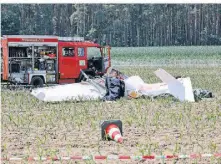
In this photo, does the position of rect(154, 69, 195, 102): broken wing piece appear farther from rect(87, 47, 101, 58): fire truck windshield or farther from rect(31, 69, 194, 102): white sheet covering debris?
rect(87, 47, 101, 58): fire truck windshield

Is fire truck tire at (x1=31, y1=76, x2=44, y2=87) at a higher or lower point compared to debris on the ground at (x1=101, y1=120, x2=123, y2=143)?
lower

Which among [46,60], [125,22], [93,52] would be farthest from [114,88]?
[125,22]

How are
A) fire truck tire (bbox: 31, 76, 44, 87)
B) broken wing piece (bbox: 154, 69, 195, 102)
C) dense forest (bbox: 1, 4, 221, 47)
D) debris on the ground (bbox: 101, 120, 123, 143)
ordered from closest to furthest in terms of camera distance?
debris on the ground (bbox: 101, 120, 123, 143) < broken wing piece (bbox: 154, 69, 195, 102) < fire truck tire (bbox: 31, 76, 44, 87) < dense forest (bbox: 1, 4, 221, 47)

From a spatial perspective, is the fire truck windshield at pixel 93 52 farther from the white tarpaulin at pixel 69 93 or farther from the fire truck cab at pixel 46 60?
the white tarpaulin at pixel 69 93

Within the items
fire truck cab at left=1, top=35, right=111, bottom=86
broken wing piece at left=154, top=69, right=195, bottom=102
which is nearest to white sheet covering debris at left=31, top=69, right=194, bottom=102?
broken wing piece at left=154, top=69, right=195, bottom=102

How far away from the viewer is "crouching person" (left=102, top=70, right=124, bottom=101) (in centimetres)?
1299

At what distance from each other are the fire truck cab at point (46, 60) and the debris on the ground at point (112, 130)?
29.7 feet

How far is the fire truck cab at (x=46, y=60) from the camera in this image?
1655 centimetres

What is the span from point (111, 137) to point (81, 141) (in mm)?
451

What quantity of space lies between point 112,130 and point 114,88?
5.60 m

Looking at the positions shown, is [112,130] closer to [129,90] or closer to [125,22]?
[129,90]

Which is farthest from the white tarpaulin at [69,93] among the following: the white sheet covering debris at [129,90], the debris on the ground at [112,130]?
the debris on the ground at [112,130]

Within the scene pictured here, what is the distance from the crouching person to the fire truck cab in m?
3.73

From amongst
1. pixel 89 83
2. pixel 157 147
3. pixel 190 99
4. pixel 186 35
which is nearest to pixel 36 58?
pixel 89 83
